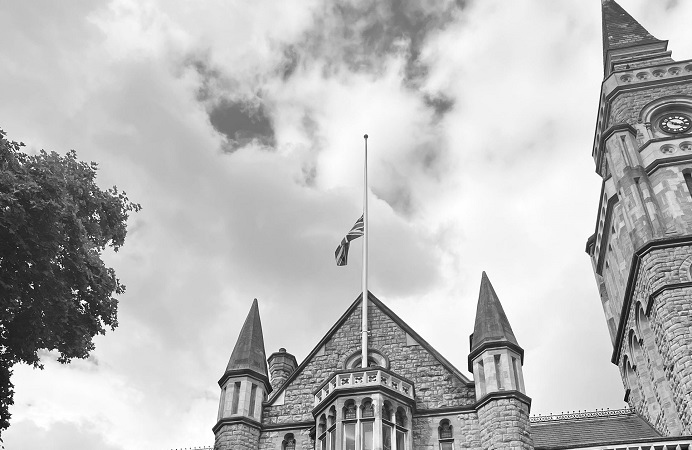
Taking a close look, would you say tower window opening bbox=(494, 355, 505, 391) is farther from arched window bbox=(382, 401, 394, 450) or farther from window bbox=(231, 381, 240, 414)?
window bbox=(231, 381, 240, 414)

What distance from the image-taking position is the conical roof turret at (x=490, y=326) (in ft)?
71.2

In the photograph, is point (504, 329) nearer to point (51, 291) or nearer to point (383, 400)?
point (383, 400)

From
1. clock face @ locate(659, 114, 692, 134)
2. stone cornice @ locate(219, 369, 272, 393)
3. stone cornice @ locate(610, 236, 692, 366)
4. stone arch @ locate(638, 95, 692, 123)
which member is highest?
stone arch @ locate(638, 95, 692, 123)

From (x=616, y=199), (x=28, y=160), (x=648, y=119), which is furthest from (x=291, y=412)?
(x=648, y=119)

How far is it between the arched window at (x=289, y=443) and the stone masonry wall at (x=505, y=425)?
5.47 meters

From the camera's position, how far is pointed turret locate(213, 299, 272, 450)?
2152cm

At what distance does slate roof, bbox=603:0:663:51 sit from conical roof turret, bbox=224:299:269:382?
2390 cm

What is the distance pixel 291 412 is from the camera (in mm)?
22484

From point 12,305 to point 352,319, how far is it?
1123 cm

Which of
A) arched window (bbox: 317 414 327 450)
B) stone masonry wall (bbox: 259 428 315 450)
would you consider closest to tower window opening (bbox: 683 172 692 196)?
arched window (bbox: 317 414 327 450)

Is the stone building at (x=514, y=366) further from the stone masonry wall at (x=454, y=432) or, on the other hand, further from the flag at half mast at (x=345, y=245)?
the flag at half mast at (x=345, y=245)

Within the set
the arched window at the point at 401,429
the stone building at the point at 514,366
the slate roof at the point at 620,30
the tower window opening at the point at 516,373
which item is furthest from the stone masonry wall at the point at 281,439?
the slate roof at the point at 620,30

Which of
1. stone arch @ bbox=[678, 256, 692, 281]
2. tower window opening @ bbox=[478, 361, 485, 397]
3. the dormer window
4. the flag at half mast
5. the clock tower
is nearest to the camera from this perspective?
the dormer window

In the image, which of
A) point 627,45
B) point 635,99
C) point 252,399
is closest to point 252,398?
point 252,399
